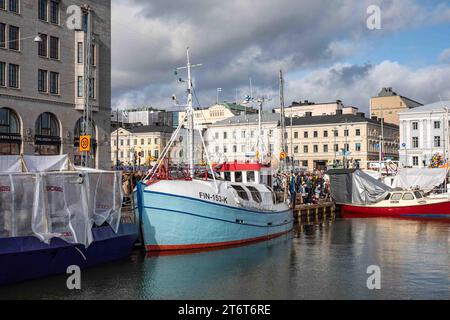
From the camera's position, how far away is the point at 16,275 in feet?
67.1

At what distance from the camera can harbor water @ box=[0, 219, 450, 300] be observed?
65.3 feet

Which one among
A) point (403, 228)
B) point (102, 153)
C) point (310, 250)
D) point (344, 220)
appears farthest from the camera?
point (102, 153)

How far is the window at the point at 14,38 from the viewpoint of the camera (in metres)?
50.9

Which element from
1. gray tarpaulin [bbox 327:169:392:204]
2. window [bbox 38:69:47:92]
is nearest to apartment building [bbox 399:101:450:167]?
gray tarpaulin [bbox 327:169:392:204]

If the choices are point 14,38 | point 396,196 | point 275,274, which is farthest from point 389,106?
point 275,274

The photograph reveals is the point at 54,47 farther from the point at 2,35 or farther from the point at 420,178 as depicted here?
the point at 420,178

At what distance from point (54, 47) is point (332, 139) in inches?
3112

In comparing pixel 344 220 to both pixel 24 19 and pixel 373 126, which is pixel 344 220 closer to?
pixel 24 19

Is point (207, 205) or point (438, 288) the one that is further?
point (207, 205)

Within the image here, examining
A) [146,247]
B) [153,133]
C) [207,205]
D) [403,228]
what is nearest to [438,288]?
[207,205]

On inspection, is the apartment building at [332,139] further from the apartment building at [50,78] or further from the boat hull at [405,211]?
the boat hull at [405,211]
